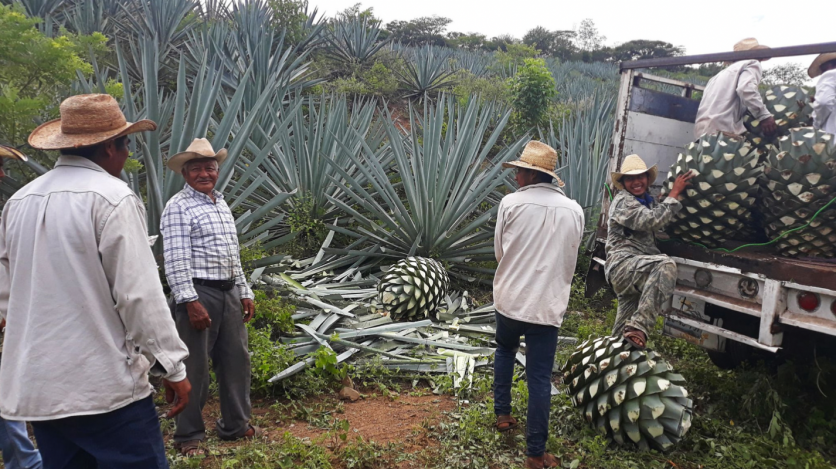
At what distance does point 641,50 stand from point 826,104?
124 feet

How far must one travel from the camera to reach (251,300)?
10.6 ft

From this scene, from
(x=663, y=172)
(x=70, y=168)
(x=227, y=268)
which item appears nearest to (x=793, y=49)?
(x=663, y=172)

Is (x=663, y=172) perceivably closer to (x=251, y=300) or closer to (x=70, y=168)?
(x=251, y=300)

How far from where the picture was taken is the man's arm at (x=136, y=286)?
1756 mm

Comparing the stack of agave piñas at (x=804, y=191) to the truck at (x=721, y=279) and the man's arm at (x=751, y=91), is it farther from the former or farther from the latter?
the man's arm at (x=751, y=91)

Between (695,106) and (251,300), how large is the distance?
3873 millimetres

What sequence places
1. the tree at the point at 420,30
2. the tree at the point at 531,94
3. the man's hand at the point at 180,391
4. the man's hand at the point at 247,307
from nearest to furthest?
the man's hand at the point at 180,391 → the man's hand at the point at 247,307 → the tree at the point at 531,94 → the tree at the point at 420,30

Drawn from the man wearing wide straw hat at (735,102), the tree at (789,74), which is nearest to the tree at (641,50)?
the tree at (789,74)

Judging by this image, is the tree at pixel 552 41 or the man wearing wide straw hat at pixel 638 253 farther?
the tree at pixel 552 41

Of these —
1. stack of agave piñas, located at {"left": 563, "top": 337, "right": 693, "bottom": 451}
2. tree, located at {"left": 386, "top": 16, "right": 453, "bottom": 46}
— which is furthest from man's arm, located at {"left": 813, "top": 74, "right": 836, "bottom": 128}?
tree, located at {"left": 386, "top": 16, "right": 453, "bottom": 46}

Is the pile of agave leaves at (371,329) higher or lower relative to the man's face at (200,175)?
lower

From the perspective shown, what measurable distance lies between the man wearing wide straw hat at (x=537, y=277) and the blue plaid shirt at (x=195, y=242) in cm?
144

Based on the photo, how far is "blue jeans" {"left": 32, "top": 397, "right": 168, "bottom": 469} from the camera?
5.82 feet

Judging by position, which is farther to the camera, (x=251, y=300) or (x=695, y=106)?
(x=695, y=106)
